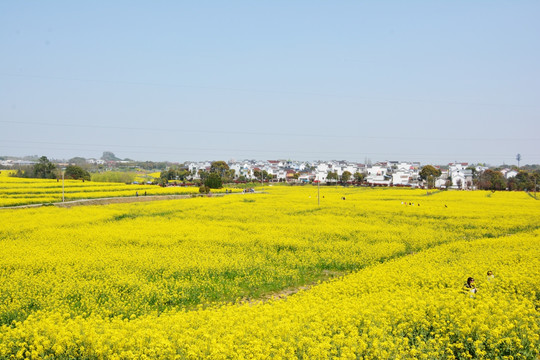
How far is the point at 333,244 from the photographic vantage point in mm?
21844

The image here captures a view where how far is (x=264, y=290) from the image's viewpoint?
15156 mm

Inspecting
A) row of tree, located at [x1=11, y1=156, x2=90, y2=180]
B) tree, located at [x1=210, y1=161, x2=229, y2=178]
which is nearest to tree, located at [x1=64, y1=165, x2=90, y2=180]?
row of tree, located at [x1=11, y1=156, x2=90, y2=180]

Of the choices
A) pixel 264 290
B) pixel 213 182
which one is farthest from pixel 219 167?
pixel 264 290

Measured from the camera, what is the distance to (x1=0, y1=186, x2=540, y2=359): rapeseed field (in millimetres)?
7930

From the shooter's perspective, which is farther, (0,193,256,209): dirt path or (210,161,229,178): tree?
(210,161,229,178): tree

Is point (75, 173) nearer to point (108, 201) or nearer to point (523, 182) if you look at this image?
point (108, 201)

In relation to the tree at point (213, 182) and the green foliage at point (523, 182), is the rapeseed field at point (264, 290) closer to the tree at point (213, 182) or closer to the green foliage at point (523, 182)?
the tree at point (213, 182)

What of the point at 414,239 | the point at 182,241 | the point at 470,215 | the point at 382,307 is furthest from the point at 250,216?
the point at 382,307

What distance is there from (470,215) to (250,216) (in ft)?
60.1

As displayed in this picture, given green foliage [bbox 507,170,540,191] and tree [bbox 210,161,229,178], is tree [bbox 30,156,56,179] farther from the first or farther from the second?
green foliage [bbox 507,170,540,191]

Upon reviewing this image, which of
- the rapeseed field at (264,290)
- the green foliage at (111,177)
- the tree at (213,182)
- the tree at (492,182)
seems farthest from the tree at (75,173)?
the tree at (492,182)

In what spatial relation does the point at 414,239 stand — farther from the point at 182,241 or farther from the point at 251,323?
the point at 251,323

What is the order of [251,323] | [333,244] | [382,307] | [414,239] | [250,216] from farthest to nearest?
[250,216]
[414,239]
[333,244]
[382,307]
[251,323]

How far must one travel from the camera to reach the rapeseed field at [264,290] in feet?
26.0
